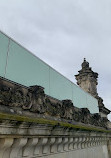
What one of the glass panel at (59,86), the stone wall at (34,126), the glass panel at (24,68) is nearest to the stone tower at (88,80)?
the glass panel at (59,86)

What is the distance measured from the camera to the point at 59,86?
8.24 m

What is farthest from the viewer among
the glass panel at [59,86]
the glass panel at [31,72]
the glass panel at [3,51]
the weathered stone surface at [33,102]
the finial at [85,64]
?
the finial at [85,64]

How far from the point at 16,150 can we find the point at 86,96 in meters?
8.18

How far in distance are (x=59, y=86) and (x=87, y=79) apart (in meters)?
10.5

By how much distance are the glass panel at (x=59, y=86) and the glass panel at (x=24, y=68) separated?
530 millimetres

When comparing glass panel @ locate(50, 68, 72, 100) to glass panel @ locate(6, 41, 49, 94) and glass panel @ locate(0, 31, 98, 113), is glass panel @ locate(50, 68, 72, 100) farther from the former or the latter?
glass panel @ locate(6, 41, 49, 94)

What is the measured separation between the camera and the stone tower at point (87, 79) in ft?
58.4

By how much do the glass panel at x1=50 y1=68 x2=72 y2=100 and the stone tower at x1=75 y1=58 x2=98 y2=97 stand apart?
8.78 m

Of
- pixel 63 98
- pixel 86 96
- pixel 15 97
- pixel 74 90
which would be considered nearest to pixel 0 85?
pixel 15 97

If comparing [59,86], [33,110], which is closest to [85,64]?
[59,86]

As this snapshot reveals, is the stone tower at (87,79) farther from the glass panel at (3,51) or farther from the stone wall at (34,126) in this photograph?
the glass panel at (3,51)

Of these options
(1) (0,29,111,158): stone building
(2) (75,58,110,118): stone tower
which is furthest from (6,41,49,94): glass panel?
(2) (75,58,110,118): stone tower

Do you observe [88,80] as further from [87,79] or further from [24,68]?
[24,68]

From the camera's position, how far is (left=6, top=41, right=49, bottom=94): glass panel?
545 centimetres
